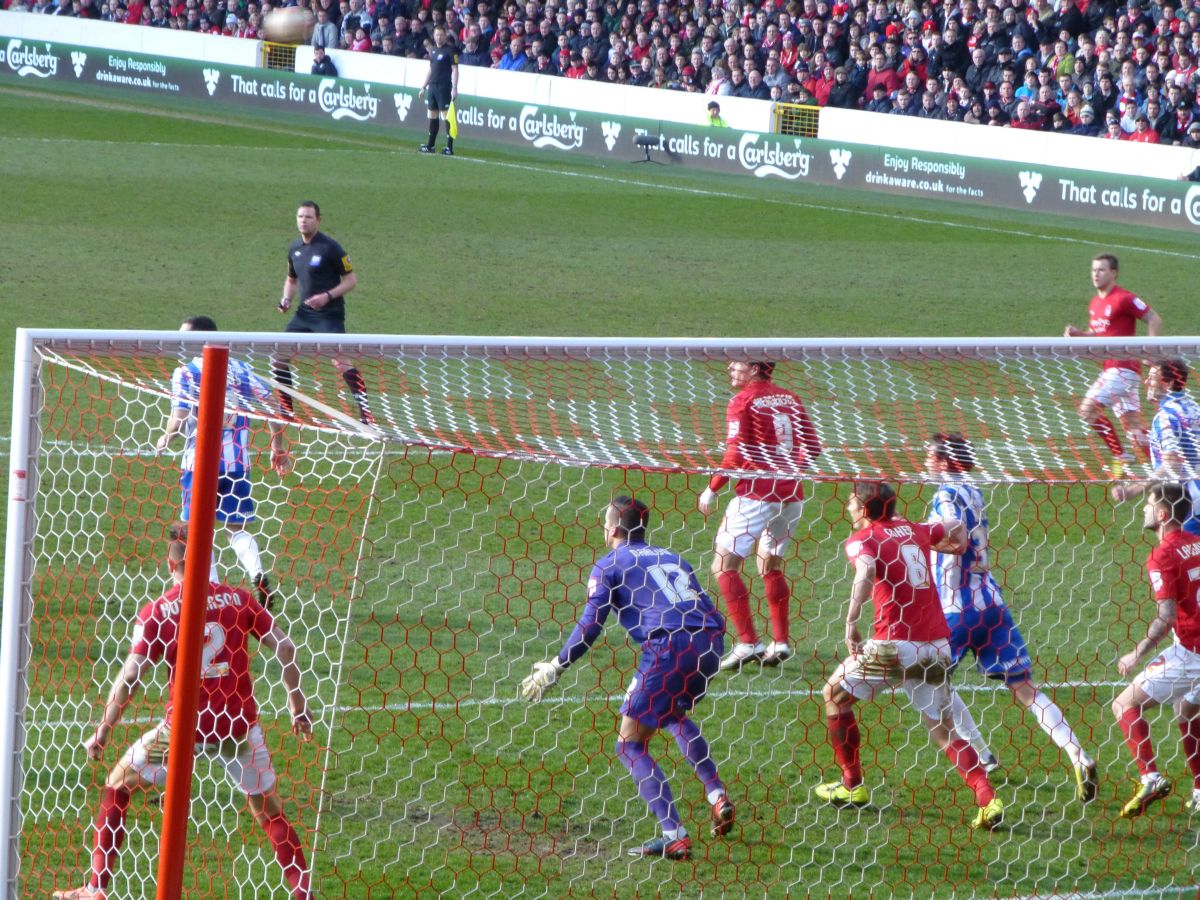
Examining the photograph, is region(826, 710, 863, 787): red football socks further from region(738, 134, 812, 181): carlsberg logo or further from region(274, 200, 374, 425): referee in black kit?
region(738, 134, 812, 181): carlsberg logo

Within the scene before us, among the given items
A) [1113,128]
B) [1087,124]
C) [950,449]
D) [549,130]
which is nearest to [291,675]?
[950,449]

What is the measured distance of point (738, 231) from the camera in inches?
873

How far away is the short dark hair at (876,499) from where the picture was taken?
271 inches

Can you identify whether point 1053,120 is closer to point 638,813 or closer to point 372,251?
point 372,251

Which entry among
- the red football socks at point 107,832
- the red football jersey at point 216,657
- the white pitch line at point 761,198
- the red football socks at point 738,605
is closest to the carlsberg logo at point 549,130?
the white pitch line at point 761,198

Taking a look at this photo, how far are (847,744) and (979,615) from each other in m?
0.90

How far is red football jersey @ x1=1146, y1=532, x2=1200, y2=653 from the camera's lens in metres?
6.96

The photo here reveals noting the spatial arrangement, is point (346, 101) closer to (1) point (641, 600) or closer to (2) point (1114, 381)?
(2) point (1114, 381)

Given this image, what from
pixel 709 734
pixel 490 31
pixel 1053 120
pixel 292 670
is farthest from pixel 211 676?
pixel 490 31

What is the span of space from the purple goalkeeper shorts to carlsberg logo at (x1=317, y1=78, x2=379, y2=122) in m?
26.4

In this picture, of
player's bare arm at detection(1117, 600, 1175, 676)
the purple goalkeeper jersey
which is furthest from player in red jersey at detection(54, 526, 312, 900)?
player's bare arm at detection(1117, 600, 1175, 676)

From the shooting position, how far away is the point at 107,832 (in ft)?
19.2

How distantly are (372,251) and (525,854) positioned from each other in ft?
44.8

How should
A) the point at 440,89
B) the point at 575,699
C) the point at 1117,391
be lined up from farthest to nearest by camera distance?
1. the point at 440,89
2. the point at 1117,391
3. the point at 575,699
